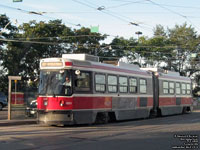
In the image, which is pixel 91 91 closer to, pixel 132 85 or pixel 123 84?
pixel 123 84

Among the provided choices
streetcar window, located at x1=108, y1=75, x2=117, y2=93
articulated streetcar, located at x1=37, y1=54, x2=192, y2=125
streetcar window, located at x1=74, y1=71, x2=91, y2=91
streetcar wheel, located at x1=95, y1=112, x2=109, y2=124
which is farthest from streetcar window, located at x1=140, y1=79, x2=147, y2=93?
streetcar window, located at x1=74, y1=71, x2=91, y2=91

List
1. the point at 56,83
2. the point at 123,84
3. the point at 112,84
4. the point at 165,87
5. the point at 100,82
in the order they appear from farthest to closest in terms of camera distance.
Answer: the point at 165,87, the point at 123,84, the point at 112,84, the point at 100,82, the point at 56,83

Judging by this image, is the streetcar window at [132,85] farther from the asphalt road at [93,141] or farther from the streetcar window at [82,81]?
the asphalt road at [93,141]

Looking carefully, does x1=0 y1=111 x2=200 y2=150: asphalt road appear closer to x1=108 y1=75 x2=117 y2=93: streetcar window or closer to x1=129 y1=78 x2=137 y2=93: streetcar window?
x1=108 y1=75 x2=117 y2=93: streetcar window

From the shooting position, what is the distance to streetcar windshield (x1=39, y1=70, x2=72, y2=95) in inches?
591

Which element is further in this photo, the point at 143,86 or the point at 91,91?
the point at 143,86

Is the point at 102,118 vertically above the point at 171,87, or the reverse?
the point at 171,87

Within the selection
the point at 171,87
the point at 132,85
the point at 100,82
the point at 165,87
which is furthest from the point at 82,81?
the point at 171,87

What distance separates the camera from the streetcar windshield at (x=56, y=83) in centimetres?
1501

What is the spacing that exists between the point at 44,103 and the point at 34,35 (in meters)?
29.0

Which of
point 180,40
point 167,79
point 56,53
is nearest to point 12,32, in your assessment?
point 56,53

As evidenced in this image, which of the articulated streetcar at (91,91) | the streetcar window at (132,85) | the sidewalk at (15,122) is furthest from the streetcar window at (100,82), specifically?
the sidewalk at (15,122)

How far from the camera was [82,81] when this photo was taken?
617 inches

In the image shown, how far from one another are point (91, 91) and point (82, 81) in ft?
2.51
